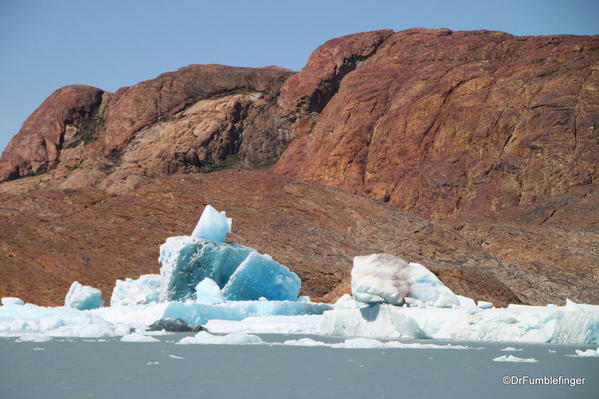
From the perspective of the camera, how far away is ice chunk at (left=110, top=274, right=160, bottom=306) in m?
31.2

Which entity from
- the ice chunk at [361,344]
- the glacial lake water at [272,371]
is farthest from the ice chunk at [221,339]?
the ice chunk at [361,344]

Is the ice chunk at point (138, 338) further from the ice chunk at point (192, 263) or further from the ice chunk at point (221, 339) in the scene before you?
the ice chunk at point (192, 263)

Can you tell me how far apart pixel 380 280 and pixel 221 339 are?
14.1ft

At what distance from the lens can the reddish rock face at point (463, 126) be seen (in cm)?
6462

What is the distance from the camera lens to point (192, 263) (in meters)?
29.3

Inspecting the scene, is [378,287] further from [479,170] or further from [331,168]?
[331,168]

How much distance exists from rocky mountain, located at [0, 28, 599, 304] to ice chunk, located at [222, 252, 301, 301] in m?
9.50

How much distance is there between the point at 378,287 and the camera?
19578 millimetres

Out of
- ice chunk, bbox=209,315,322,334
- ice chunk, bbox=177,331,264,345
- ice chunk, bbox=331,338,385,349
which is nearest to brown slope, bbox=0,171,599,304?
ice chunk, bbox=209,315,322,334

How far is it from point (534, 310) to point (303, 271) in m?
26.9

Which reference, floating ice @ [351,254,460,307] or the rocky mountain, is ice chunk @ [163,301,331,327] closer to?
floating ice @ [351,254,460,307]

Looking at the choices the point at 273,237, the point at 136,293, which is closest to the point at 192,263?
the point at 136,293

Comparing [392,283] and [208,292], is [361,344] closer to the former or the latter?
[392,283]

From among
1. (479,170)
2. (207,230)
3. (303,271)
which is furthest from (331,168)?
(207,230)
